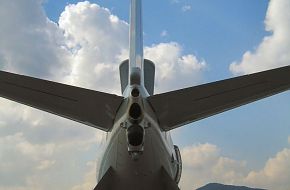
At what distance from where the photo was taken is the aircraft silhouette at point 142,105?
7695 mm

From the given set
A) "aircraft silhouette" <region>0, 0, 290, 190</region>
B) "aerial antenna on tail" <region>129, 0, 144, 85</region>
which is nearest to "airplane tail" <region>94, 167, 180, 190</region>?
"aircraft silhouette" <region>0, 0, 290, 190</region>

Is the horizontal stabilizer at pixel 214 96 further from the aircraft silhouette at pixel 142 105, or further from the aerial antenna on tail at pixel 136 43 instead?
the aerial antenna on tail at pixel 136 43

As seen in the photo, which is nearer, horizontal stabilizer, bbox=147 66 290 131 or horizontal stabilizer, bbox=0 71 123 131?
horizontal stabilizer, bbox=147 66 290 131

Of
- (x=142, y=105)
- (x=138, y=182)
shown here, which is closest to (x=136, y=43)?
(x=142, y=105)

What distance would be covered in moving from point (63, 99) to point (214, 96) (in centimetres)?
290

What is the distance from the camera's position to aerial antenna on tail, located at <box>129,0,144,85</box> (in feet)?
25.6

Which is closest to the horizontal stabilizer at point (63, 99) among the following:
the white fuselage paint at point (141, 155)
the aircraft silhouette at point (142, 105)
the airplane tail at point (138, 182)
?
the aircraft silhouette at point (142, 105)

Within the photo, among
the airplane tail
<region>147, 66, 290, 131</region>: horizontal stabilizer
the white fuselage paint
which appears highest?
<region>147, 66, 290, 131</region>: horizontal stabilizer

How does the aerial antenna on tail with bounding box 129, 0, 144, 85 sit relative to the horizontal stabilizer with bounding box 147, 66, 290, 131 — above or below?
above

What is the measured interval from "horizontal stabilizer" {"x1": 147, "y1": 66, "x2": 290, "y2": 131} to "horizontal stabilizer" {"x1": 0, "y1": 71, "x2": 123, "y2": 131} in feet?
3.10

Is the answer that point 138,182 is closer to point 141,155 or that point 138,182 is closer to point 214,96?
point 141,155

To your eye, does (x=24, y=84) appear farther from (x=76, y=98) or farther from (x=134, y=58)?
(x=134, y=58)

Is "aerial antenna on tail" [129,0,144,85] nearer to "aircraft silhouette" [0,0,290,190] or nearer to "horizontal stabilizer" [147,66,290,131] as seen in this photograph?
"aircraft silhouette" [0,0,290,190]

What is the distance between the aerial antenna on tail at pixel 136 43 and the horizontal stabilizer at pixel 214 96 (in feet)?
2.65
